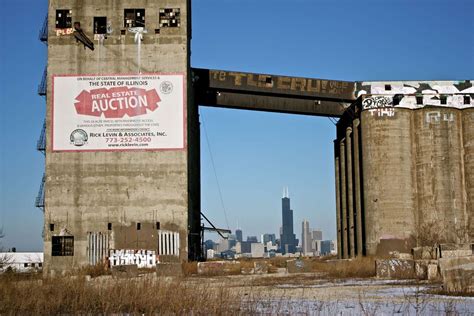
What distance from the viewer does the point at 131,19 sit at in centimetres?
4575

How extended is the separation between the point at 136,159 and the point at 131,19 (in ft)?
32.6

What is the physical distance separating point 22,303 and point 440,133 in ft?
142

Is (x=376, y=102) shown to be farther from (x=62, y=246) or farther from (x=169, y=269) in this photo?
(x=169, y=269)

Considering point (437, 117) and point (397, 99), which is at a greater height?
point (397, 99)

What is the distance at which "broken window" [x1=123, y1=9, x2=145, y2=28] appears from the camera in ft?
150

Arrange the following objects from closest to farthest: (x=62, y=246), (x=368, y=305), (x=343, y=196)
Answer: (x=368, y=305)
(x=62, y=246)
(x=343, y=196)

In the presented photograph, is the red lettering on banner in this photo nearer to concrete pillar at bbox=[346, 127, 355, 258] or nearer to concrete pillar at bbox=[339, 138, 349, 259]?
concrete pillar at bbox=[346, 127, 355, 258]

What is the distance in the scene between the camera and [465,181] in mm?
51438

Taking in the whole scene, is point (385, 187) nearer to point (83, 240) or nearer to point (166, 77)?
point (166, 77)

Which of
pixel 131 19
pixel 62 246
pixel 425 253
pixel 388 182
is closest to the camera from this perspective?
pixel 425 253

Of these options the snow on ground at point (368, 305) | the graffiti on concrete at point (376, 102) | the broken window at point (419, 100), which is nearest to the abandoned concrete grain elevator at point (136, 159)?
the graffiti on concrete at point (376, 102)

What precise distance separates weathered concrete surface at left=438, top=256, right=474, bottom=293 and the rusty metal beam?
1386 inches

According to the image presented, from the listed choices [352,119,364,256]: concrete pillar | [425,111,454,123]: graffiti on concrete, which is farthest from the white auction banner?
[425,111,454,123]: graffiti on concrete

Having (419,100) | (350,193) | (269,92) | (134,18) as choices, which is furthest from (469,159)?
(134,18)
